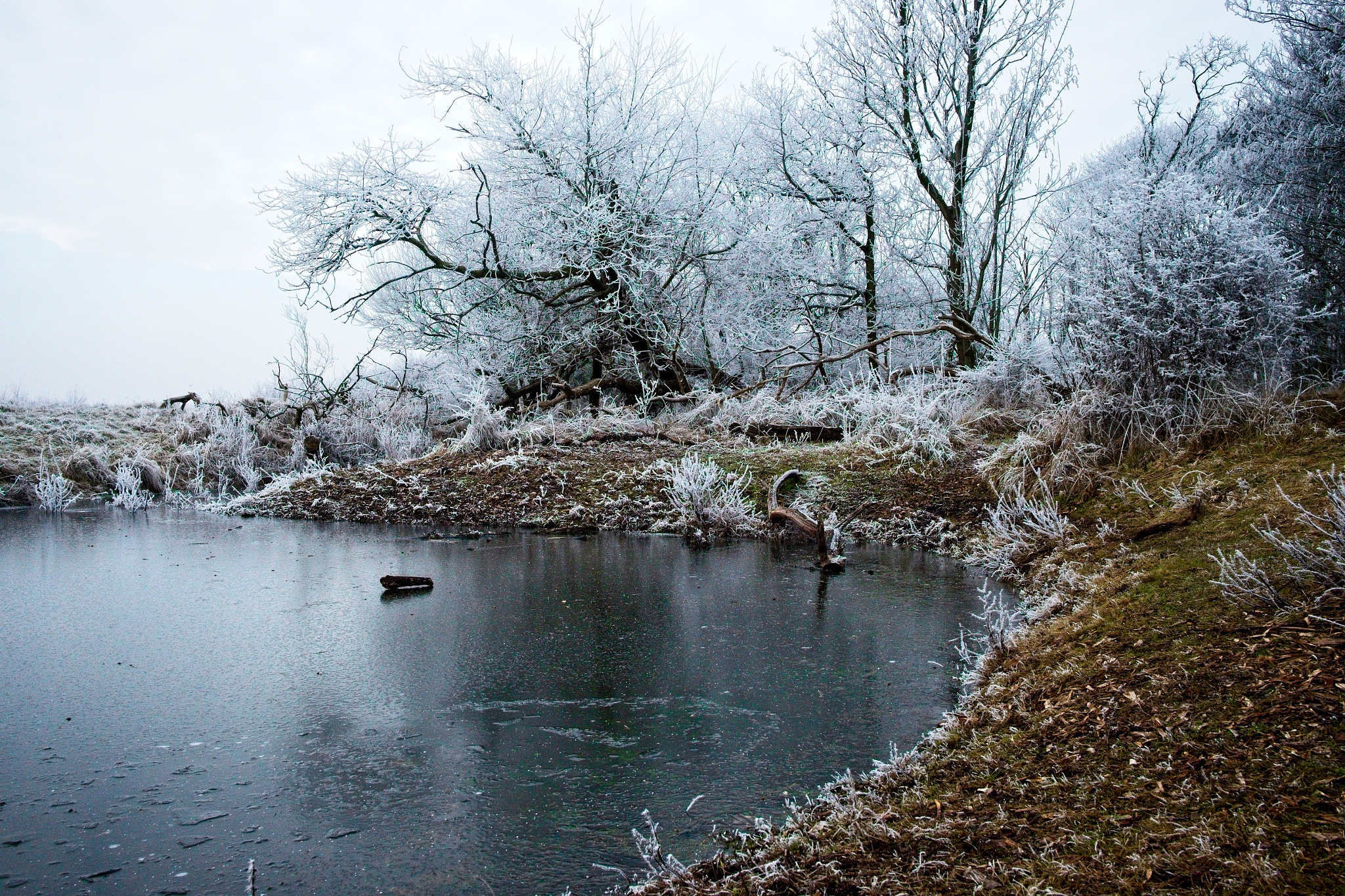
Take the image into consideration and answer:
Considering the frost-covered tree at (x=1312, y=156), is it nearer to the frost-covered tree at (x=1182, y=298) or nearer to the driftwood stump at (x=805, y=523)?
the frost-covered tree at (x=1182, y=298)

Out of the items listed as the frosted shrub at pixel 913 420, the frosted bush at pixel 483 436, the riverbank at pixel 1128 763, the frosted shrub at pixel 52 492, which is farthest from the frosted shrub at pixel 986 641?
the frosted shrub at pixel 52 492

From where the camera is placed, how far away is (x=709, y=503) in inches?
302

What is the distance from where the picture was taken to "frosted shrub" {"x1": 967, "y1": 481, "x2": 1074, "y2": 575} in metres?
5.79

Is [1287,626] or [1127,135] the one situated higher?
[1127,135]

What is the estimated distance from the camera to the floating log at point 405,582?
17.7 feet

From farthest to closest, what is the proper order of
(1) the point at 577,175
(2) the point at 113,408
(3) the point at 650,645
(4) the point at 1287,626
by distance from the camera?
(2) the point at 113,408
(1) the point at 577,175
(3) the point at 650,645
(4) the point at 1287,626

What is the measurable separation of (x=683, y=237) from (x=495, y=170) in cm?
289

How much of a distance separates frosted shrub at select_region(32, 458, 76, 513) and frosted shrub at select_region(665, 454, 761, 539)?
715cm

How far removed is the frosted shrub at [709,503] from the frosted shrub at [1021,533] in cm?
204

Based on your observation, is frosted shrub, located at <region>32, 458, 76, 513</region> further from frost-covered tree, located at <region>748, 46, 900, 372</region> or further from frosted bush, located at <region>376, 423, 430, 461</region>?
frost-covered tree, located at <region>748, 46, 900, 372</region>

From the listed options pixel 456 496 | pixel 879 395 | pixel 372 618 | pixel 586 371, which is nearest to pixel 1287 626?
pixel 372 618

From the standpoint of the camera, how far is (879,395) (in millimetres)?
9406

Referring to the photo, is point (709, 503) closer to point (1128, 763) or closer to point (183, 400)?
point (1128, 763)

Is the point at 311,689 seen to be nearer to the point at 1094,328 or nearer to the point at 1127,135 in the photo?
the point at 1094,328
